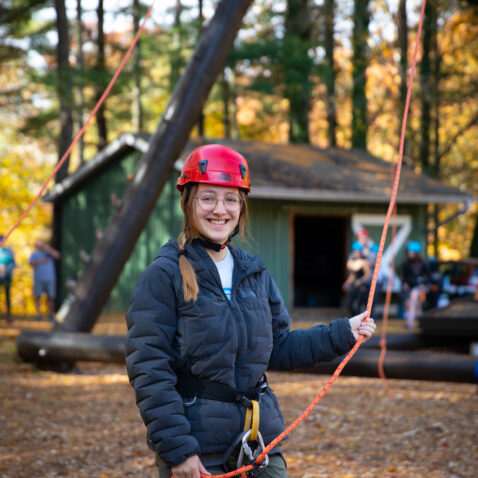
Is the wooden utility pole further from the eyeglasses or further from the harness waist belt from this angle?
the harness waist belt

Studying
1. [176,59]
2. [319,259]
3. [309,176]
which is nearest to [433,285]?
[309,176]

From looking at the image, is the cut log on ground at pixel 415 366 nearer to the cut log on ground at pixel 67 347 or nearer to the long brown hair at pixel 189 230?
the cut log on ground at pixel 67 347

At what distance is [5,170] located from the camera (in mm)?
26141

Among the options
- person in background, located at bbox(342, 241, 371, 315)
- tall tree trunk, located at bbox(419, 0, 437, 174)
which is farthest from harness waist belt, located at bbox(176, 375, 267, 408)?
tall tree trunk, located at bbox(419, 0, 437, 174)

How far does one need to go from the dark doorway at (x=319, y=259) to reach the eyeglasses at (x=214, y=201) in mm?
18536

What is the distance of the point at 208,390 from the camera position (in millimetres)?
2414

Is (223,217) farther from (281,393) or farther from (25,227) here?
(25,227)

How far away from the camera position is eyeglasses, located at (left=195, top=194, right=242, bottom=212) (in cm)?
261

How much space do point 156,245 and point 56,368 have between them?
8.49 metres

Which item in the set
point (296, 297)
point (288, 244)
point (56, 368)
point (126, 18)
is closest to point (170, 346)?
point (56, 368)

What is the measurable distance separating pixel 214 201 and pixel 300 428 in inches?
170

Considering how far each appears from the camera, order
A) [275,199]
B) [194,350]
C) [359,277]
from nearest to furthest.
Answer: [194,350]
[359,277]
[275,199]

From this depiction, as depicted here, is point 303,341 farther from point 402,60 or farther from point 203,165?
point 402,60

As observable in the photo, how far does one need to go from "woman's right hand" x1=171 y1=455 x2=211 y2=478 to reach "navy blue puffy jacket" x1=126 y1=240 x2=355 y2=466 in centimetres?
2
